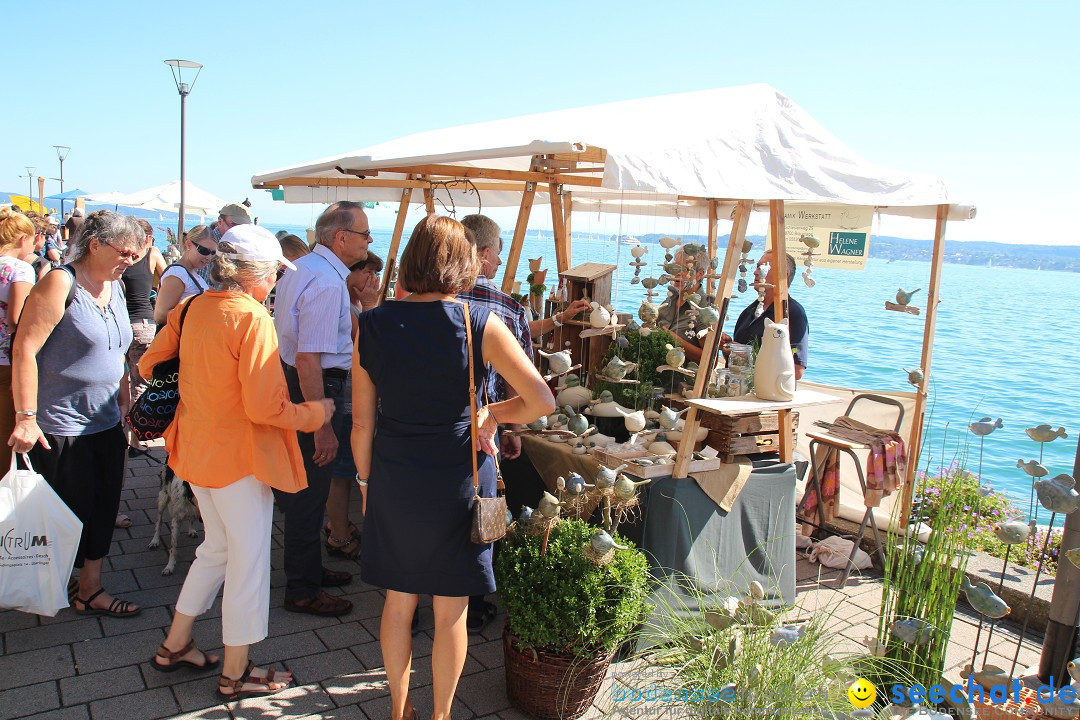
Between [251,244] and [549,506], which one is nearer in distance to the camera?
[251,244]

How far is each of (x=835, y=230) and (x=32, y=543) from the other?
4.57 meters

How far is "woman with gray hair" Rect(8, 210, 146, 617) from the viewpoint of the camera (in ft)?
A: 9.29

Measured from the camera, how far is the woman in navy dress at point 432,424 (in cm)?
217

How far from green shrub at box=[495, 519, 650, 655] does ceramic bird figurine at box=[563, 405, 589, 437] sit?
2.69ft

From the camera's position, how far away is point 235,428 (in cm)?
246

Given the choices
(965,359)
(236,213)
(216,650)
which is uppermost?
(236,213)

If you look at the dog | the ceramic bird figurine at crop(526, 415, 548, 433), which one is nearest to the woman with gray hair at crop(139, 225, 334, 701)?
the dog

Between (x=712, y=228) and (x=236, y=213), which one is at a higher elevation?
(x=712, y=228)

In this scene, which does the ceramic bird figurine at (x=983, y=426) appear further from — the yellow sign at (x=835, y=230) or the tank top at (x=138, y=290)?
the tank top at (x=138, y=290)

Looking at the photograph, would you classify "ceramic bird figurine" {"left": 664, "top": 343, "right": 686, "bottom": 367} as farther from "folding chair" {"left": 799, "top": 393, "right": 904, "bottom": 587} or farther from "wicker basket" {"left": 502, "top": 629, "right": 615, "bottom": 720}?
"wicker basket" {"left": 502, "top": 629, "right": 615, "bottom": 720}

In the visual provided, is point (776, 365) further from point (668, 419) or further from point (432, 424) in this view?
point (432, 424)

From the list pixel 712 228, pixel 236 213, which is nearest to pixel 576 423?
pixel 236 213

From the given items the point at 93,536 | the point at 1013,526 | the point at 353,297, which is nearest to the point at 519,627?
the point at 1013,526

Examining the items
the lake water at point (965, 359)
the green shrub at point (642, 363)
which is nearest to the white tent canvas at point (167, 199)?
the lake water at point (965, 359)
